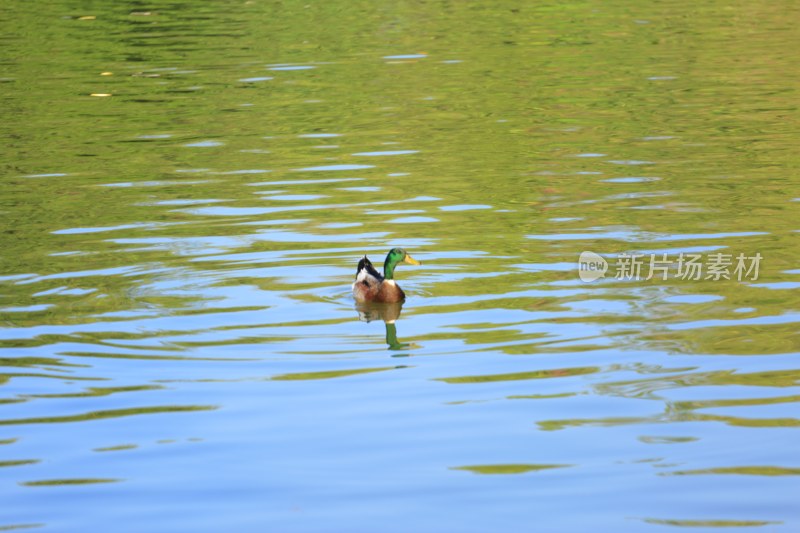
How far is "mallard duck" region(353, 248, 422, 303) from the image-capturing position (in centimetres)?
1216

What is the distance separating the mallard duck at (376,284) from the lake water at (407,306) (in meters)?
0.13

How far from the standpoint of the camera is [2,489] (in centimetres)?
843

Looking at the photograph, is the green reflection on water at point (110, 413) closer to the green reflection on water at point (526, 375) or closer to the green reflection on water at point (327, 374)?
the green reflection on water at point (327, 374)

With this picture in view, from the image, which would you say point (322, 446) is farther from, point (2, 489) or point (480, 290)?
point (480, 290)

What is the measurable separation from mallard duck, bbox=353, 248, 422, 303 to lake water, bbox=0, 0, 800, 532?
0.13 m

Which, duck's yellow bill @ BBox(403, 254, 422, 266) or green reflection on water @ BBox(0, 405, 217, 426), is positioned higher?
duck's yellow bill @ BBox(403, 254, 422, 266)

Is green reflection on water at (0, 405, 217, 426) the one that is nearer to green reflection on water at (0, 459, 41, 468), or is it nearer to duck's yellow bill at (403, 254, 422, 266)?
green reflection on water at (0, 459, 41, 468)

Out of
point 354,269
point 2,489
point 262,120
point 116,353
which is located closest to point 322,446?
point 2,489

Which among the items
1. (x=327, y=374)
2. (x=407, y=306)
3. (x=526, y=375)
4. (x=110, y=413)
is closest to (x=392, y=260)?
(x=407, y=306)

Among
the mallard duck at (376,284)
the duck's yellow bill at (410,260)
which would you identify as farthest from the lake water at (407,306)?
the duck's yellow bill at (410,260)

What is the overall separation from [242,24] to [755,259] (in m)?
24.8

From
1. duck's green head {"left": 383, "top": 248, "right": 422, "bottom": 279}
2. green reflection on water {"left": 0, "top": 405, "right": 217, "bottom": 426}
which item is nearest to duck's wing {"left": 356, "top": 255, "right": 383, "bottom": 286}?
duck's green head {"left": 383, "top": 248, "right": 422, "bottom": 279}

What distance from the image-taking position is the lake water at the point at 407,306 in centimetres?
827

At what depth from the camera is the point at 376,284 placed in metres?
12.2
